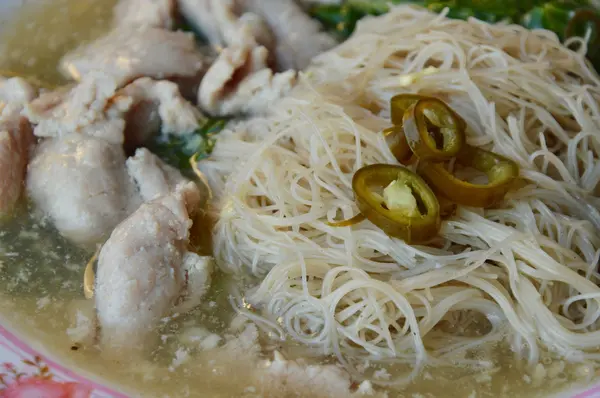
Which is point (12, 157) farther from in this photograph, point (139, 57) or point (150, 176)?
point (139, 57)

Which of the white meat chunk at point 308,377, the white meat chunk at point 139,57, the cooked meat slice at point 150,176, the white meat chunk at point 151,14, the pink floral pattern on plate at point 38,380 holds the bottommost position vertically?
the white meat chunk at point 308,377

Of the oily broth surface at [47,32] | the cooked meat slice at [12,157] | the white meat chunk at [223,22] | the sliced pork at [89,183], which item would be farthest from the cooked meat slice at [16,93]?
the white meat chunk at [223,22]

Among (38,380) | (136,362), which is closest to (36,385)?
(38,380)

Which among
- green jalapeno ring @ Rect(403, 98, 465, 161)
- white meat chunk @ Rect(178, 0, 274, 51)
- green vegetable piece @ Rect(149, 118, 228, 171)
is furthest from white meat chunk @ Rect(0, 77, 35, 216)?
green jalapeno ring @ Rect(403, 98, 465, 161)

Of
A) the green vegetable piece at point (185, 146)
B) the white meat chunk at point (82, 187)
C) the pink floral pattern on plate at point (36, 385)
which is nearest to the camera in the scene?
the pink floral pattern on plate at point (36, 385)

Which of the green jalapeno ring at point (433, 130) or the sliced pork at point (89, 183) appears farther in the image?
the sliced pork at point (89, 183)

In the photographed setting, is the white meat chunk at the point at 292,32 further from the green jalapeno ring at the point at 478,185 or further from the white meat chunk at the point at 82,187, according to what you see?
the green jalapeno ring at the point at 478,185
